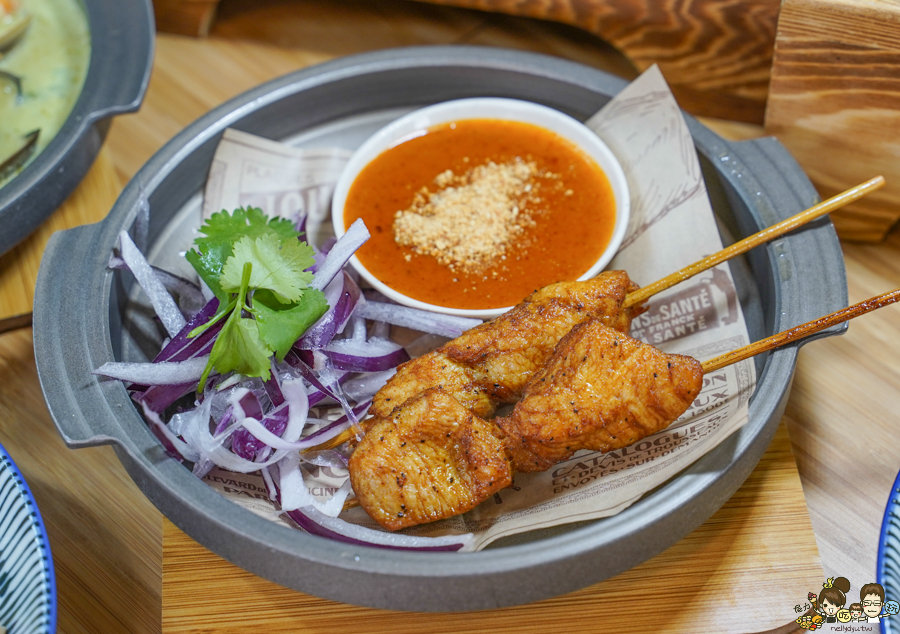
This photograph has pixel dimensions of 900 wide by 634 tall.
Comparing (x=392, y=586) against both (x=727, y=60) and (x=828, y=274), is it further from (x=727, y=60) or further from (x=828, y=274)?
(x=727, y=60)

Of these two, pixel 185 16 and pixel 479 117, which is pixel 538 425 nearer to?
pixel 479 117

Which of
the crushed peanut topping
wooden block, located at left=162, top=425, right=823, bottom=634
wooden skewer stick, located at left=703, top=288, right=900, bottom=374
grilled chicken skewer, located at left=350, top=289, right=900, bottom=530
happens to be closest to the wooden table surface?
wooden block, located at left=162, top=425, right=823, bottom=634

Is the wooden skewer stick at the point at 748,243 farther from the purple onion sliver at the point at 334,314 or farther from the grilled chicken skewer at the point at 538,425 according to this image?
the purple onion sliver at the point at 334,314

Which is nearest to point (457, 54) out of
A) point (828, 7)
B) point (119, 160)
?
point (828, 7)

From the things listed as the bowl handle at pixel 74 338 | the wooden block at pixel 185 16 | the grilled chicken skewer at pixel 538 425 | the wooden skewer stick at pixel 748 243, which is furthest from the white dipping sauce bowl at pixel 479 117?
the wooden block at pixel 185 16

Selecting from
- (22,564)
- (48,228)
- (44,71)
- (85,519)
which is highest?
(44,71)

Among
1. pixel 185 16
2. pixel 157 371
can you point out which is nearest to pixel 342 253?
pixel 157 371
